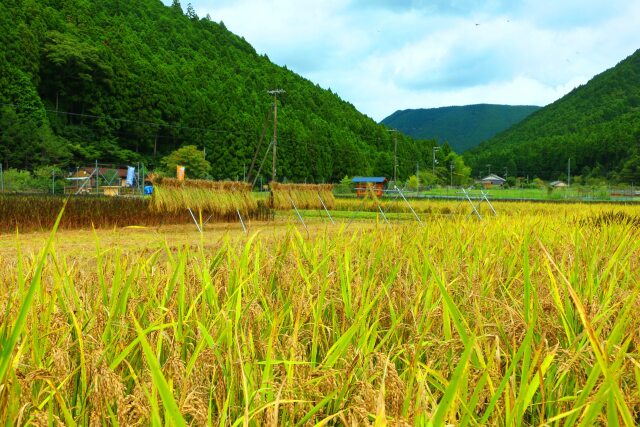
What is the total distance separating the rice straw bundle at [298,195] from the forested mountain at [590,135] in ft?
250

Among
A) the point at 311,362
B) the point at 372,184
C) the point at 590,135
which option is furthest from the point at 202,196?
the point at 590,135

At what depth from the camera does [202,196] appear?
647 inches

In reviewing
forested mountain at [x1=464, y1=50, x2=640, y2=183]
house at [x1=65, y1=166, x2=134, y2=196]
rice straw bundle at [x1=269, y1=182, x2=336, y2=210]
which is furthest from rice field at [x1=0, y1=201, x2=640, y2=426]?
forested mountain at [x1=464, y1=50, x2=640, y2=183]

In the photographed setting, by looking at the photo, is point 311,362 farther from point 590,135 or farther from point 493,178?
point 493,178

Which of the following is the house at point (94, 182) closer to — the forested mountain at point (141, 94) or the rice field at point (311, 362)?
the forested mountain at point (141, 94)

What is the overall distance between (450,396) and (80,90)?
6917cm

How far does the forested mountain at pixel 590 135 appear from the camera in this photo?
281 ft

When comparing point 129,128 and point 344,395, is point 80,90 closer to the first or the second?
point 129,128

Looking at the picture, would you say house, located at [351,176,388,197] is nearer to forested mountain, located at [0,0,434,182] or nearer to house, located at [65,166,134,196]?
forested mountain, located at [0,0,434,182]

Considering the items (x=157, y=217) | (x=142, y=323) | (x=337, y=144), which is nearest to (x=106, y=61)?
(x=337, y=144)

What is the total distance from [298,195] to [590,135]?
9618 centimetres

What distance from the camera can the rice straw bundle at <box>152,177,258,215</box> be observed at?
590 inches

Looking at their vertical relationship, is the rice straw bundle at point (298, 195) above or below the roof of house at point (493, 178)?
below

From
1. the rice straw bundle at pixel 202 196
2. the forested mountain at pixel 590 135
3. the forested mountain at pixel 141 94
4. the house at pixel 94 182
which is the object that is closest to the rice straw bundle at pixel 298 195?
the rice straw bundle at pixel 202 196
